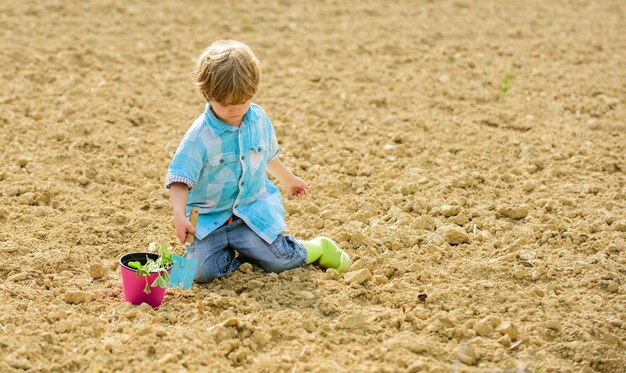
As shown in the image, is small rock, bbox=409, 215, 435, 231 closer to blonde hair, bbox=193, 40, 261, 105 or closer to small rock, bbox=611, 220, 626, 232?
small rock, bbox=611, 220, 626, 232

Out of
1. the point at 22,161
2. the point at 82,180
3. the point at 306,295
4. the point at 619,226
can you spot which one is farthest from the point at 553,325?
the point at 22,161

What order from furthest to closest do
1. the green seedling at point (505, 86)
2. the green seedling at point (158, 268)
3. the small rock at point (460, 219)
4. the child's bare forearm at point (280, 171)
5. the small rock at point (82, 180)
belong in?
the green seedling at point (505, 86), the small rock at point (82, 180), the small rock at point (460, 219), the child's bare forearm at point (280, 171), the green seedling at point (158, 268)

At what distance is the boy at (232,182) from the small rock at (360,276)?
15 centimetres

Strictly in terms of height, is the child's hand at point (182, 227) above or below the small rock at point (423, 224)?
above

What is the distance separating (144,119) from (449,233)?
7.81 feet

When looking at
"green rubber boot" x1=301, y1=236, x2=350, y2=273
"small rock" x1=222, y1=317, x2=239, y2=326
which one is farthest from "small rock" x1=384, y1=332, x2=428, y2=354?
"green rubber boot" x1=301, y1=236, x2=350, y2=273

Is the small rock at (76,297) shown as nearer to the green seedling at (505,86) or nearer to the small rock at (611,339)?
the small rock at (611,339)

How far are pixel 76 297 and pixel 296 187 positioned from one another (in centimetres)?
107

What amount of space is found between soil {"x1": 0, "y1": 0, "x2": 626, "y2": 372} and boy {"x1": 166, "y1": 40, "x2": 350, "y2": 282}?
0.11 m

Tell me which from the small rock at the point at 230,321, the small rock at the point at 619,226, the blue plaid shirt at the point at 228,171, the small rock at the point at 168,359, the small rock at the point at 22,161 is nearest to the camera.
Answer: the small rock at the point at 168,359

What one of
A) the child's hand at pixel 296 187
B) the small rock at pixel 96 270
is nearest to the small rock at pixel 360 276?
the child's hand at pixel 296 187

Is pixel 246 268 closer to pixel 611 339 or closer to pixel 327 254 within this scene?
pixel 327 254

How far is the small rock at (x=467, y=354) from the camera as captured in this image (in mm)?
2996

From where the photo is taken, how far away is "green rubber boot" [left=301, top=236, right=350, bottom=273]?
3.74 meters
